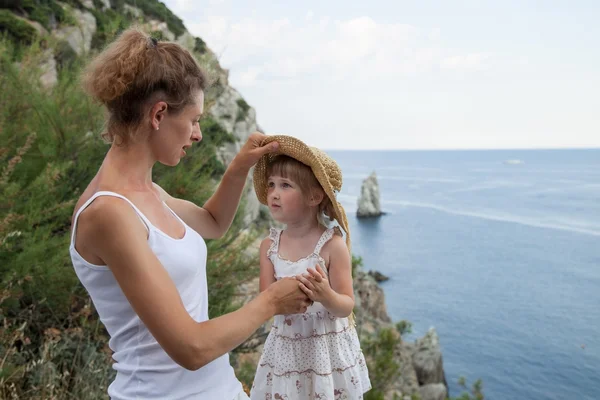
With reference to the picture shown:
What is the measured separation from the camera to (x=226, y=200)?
2.57 meters

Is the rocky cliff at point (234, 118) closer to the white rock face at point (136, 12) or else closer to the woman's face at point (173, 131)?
the white rock face at point (136, 12)

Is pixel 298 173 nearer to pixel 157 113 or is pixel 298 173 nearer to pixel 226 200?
pixel 226 200

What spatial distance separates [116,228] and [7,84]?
5.30 m

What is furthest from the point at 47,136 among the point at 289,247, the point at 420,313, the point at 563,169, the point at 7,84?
the point at 563,169

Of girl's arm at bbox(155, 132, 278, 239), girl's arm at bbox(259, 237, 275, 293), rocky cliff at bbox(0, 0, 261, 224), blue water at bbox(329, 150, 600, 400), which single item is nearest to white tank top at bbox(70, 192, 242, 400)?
girl's arm at bbox(155, 132, 278, 239)

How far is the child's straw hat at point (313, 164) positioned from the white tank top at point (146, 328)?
2.51 feet

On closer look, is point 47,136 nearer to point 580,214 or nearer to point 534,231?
point 534,231

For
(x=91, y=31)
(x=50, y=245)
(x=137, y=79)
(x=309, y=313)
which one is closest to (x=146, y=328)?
(x=137, y=79)

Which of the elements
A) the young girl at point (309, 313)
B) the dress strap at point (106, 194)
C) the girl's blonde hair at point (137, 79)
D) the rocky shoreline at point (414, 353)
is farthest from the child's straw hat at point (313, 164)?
the rocky shoreline at point (414, 353)

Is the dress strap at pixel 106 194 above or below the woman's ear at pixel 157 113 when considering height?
below

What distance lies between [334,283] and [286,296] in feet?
1.88

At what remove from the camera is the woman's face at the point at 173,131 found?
5.89ft

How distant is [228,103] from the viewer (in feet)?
103

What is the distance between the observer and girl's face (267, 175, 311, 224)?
2529 millimetres
